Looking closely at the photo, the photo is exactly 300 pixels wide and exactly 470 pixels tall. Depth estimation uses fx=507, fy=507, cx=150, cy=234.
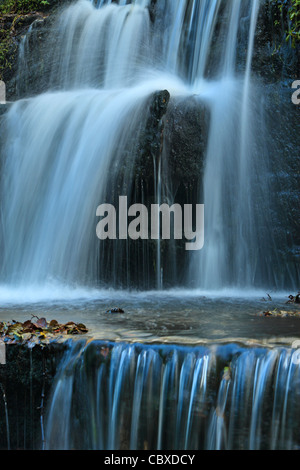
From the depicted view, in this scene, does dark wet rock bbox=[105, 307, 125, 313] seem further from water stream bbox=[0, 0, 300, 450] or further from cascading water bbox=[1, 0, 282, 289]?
cascading water bbox=[1, 0, 282, 289]

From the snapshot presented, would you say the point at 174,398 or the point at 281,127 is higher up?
the point at 281,127

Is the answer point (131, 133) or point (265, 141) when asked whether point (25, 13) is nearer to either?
point (131, 133)

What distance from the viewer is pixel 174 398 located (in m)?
3.49

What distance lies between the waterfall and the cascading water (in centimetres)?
356

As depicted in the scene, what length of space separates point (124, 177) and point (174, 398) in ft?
14.5

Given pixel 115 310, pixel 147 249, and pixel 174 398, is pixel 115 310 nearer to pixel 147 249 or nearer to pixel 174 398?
pixel 174 398

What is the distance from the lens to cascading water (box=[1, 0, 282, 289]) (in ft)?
Result: 24.1

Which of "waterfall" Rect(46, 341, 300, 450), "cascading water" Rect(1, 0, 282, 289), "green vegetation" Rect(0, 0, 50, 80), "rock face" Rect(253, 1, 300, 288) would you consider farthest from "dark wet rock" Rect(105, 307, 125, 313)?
"green vegetation" Rect(0, 0, 50, 80)

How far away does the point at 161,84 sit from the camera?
965 centimetres

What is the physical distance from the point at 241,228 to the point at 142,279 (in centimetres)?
177

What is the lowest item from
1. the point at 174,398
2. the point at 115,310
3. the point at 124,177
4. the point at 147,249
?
the point at 174,398

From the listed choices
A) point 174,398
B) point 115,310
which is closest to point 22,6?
point 115,310
